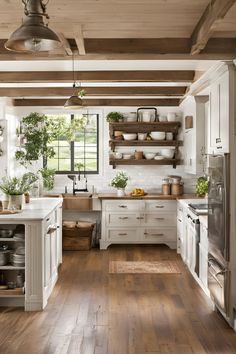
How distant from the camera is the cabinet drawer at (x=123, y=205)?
356 inches

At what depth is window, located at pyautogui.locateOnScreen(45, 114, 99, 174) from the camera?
9.87 metres

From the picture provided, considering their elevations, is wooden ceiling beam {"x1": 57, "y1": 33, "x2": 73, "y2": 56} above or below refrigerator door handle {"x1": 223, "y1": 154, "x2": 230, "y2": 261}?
above

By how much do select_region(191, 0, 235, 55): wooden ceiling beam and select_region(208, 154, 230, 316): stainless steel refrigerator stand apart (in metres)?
1.13

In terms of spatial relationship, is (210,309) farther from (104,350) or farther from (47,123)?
(47,123)

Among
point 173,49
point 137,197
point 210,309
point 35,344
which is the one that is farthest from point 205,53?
point 137,197

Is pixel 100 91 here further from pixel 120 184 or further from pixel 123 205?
pixel 123 205

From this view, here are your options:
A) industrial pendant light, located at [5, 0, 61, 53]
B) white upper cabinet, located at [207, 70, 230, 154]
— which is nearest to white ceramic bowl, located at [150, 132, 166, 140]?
white upper cabinet, located at [207, 70, 230, 154]

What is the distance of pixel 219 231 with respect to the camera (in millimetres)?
5121

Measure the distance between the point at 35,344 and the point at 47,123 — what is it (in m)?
5.75

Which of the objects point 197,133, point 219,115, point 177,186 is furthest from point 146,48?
point 177,186

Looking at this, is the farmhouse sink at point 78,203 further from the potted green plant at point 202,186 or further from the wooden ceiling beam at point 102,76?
the wooden ceiling beam at point 102,76

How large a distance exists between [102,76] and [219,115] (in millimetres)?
2074

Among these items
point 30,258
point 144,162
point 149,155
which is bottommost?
point 30,258

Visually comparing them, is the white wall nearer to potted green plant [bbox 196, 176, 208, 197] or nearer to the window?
the window
